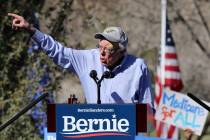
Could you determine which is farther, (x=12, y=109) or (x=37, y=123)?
(x=37, y=123)

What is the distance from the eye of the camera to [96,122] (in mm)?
5270

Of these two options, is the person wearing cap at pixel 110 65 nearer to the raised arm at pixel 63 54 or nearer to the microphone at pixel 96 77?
the raised arm at pixel 63 54

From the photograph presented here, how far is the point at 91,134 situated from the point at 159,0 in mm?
9037

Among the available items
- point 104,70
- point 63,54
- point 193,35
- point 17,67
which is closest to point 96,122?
point 104,70

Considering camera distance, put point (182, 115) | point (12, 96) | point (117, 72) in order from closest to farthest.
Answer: point (117, 72), point (182, 115), point (12, 96)

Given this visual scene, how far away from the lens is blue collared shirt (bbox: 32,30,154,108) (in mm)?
6020

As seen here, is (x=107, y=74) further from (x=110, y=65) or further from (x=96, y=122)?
(x=110, y=65)

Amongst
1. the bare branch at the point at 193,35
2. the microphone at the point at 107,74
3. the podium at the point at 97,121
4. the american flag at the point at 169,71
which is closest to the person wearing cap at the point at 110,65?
the microphone at the point at 107,74

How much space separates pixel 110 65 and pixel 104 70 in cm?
5

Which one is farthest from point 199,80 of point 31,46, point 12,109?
point 12,109

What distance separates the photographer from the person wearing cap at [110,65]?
5992 millimetres

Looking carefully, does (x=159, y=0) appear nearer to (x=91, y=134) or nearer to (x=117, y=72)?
(x=117, y=72)

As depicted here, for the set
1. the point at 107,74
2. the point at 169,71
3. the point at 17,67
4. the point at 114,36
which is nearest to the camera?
the point at 107,74

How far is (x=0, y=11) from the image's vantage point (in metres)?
9.50
